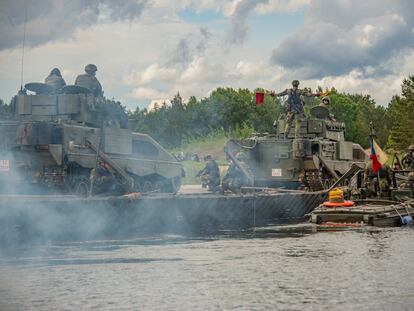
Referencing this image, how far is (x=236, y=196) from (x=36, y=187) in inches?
195

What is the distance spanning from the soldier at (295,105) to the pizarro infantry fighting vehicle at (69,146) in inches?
247

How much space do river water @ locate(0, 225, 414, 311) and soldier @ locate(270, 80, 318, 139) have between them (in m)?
13.6

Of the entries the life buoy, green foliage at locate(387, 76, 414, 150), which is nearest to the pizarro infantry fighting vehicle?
the life buoy

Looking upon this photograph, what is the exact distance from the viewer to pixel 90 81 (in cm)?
2283

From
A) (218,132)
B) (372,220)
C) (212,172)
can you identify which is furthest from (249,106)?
(372,220)

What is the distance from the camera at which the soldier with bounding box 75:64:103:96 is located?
22.8 metres

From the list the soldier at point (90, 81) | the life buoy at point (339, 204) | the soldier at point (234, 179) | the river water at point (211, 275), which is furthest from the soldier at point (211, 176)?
the river water at point (211, 275)

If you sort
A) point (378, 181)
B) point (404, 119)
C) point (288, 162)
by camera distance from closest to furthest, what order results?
point (378, 181)
point (288, 162)
point (404, 119)

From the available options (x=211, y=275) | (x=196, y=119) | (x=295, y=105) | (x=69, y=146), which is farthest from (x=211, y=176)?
(x=196, y=119)

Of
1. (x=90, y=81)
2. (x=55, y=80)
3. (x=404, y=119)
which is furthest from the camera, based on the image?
(x=404, y=119)

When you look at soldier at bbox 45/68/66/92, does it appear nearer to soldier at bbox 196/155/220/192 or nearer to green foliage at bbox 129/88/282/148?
soldier at bbox 196/155/220/192

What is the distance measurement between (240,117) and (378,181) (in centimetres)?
4283

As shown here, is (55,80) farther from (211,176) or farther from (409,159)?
(409,159)

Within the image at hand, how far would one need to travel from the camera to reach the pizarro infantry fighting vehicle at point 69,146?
19969 mm
